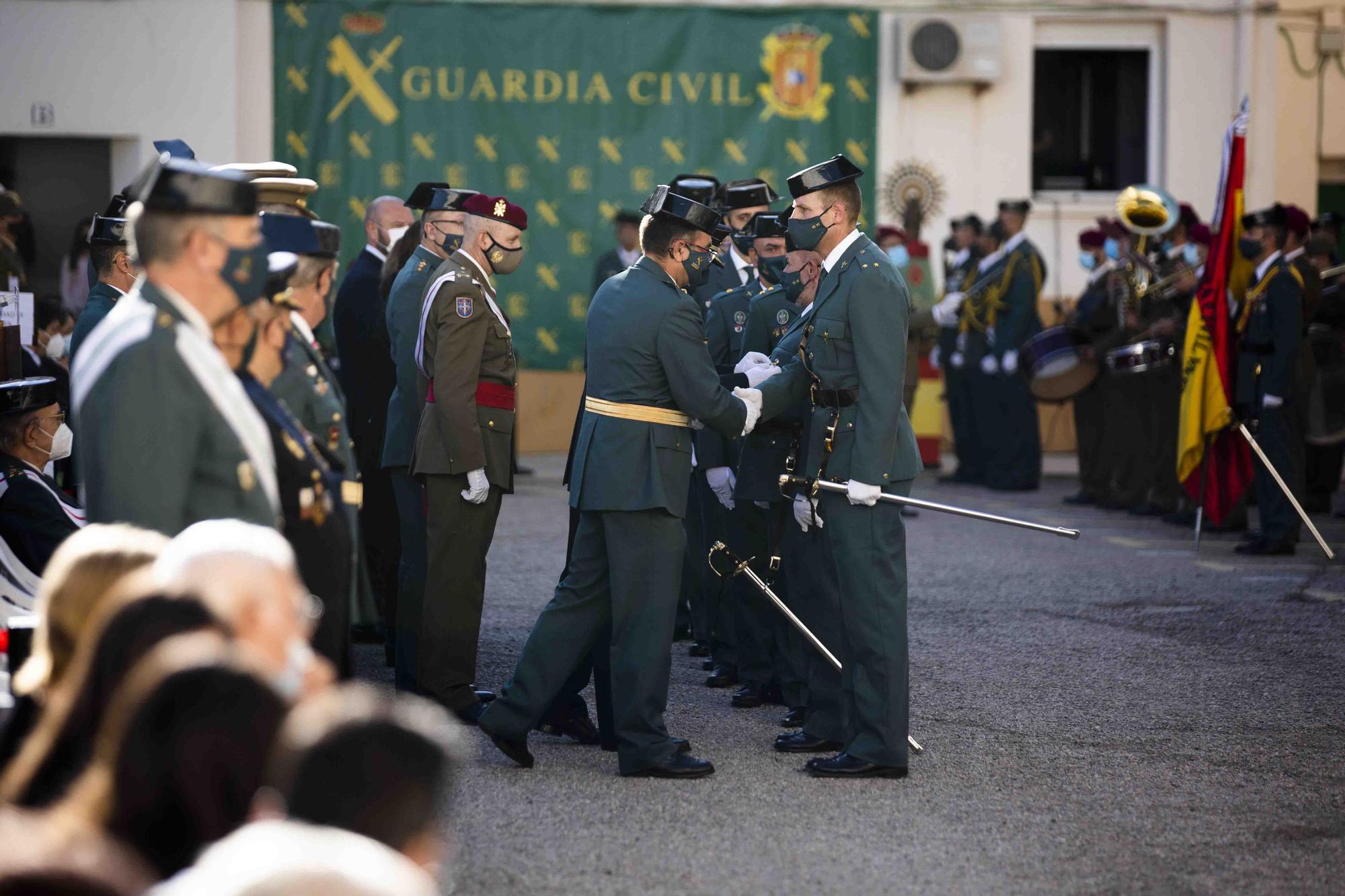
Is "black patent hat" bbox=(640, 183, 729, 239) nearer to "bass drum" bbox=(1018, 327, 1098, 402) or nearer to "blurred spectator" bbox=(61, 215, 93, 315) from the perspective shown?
"bass drum" bbox=(1018, 327, 1098, 402)

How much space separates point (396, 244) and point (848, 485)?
2803mm

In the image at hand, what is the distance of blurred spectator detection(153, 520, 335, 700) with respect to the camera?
101 inches

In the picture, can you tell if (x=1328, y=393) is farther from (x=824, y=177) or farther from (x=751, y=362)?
(x=824, y=177)

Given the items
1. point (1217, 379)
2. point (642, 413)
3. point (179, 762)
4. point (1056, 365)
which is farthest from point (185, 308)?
point (1056, 365)

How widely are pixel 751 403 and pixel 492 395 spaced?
1052 millimetres

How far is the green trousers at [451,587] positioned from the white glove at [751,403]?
3.36 feet

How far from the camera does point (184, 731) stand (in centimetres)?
218

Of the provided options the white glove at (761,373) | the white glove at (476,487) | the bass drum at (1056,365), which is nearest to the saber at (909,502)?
the white glove at (761,373)

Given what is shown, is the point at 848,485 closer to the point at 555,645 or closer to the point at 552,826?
the point at 555,645

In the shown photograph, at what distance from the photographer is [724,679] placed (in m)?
7.02

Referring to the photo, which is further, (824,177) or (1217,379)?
(1217,379)

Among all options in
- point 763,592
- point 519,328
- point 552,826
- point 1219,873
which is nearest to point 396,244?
point 763,592

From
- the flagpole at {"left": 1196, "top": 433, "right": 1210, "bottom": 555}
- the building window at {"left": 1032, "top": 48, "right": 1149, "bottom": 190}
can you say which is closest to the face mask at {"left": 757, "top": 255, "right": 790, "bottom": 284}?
the flagpole at {"left": 1196, "top": 433, "right": 1210, "bottom": 555}

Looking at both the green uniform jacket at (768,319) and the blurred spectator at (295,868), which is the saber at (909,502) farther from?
the blurred spectator at (295,868)
